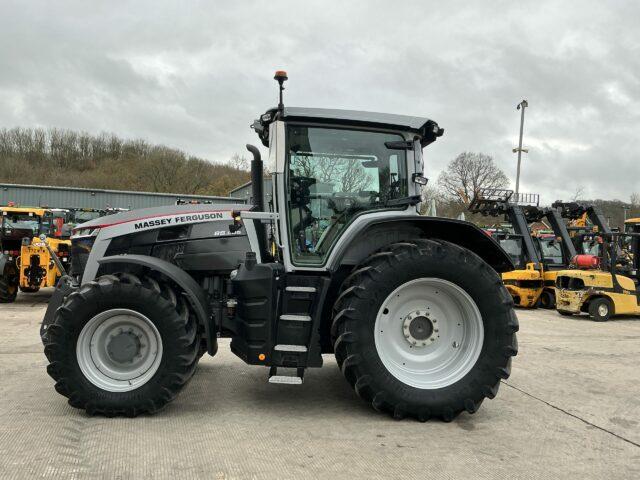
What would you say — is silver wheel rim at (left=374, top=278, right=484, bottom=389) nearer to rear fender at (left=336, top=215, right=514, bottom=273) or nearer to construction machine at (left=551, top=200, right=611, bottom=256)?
rear fender at (left=336, top=215, right=514, bottom=273)

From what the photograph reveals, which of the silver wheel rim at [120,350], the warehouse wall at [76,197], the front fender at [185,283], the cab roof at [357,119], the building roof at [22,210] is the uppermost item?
the warehouse wall at [76,197]

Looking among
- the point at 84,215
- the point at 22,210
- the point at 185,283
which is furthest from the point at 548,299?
the point at 84,215

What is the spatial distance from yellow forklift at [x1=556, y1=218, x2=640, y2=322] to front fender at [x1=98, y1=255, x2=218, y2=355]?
368 inches

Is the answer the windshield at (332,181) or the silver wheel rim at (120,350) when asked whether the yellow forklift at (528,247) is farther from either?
the silver wheel rim at (120,350)

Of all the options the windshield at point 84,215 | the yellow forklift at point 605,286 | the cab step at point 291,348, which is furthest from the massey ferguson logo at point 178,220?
the windshield at point 84,215

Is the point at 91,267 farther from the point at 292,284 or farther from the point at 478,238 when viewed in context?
the point at 478,238

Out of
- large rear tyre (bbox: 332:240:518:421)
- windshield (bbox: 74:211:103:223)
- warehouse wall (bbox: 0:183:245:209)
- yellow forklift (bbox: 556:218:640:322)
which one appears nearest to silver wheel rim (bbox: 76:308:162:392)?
large rear tyre (bbox: 332:240:518:421)

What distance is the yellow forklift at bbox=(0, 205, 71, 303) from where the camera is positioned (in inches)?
433

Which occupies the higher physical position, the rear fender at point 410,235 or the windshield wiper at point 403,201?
the windshield wiper at point 403,201

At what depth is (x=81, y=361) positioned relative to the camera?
3871 millimetres

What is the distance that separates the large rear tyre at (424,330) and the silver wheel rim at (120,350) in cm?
140

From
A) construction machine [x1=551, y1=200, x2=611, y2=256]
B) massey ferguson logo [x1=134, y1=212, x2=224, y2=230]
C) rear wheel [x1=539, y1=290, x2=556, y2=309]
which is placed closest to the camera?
massey ferguson logo [x1=134, y1=212, x2=224, y2=230]

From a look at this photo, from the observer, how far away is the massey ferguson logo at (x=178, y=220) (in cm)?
439

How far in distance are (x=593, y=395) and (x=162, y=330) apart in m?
3.87
